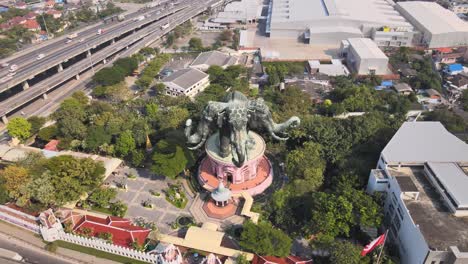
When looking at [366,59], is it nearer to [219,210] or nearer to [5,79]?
[219,210]

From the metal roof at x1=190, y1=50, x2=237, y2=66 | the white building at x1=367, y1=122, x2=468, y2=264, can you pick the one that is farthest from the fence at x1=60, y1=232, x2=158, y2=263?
the metal roof at x1=190, y1=50, x2=237, y2=66

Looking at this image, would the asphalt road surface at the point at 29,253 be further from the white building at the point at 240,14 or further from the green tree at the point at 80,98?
the white building at the point at 240,14

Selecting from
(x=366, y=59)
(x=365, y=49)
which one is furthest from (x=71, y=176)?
(x=365, y=49)

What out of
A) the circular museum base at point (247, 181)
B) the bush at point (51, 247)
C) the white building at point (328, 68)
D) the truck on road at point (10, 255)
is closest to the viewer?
the truck on road at point (10, 255)

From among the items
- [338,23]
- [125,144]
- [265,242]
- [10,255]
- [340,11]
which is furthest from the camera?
[340,11]

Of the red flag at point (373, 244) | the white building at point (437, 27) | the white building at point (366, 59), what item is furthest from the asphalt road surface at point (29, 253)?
the white building at point (437, 27)

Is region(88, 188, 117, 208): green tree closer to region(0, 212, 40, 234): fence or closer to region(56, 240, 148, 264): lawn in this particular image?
region(56, 240, 148, 264): lawn
